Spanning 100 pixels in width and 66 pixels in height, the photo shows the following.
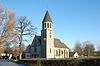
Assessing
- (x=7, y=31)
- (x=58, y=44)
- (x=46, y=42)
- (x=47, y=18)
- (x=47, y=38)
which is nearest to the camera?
(x=7, y=31)

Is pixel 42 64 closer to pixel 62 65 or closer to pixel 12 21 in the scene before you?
pixel 62 65

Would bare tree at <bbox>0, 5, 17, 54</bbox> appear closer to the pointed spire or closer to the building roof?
the pointed spire

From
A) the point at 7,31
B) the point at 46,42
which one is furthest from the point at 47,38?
the point at 7,31

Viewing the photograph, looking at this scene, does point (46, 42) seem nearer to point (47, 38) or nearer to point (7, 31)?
point (47, 38)

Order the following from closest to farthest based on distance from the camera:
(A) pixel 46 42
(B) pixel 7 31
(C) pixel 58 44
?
(B) pixel 7 31 → (A) pixel 46 42 → (C) pixel 58 44

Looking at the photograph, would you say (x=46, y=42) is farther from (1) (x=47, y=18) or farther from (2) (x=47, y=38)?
(1) (x=47, y=18)

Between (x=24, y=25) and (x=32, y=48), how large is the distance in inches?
1230

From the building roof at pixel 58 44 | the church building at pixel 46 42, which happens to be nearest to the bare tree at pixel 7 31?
the church building at pixel 46 42

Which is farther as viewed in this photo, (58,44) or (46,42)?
(58,44)

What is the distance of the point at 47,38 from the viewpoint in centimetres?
9044

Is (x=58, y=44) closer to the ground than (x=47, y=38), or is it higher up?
closer to the ground

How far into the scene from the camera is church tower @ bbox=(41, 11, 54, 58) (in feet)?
294

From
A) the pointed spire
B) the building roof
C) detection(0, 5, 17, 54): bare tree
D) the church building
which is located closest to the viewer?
detection(0, 5, 17, 54): bare tree

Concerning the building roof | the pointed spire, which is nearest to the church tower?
the pointed spire
